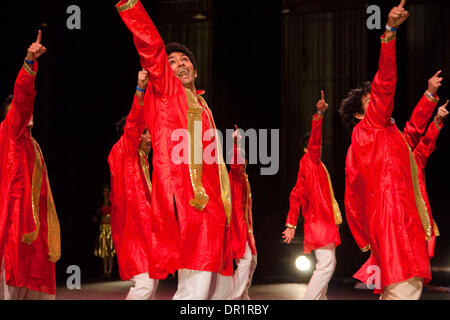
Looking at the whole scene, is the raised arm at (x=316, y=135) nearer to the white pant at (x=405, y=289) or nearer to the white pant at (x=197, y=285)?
the white pant at (x=405, y=289)

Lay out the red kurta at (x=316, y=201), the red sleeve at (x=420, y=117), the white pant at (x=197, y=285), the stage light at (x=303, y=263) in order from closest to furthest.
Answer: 1. the white pant at (x=197, y=285)
2. the red sleeve at (x=420, y=117)
3. the red kurta at (x=316, y=201)
4. the stage light at (x=303, y=263)

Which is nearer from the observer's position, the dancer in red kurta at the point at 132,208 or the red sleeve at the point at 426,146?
the dancer in red kurta at the point at 132,208

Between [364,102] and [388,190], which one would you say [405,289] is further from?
[364,102]

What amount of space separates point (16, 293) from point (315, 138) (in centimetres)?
267

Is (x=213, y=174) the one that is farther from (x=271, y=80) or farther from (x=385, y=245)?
(x=271, y=80)

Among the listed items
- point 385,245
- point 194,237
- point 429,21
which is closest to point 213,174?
point 194,237

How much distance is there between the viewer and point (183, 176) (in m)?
2.45

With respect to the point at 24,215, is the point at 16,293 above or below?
below

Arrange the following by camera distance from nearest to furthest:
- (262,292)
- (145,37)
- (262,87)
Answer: (145,37) < (262,292) < (262,87)

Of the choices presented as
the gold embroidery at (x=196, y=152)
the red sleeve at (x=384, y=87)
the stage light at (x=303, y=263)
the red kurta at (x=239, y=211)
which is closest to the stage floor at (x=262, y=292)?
the stage light at (x=303, y=263)

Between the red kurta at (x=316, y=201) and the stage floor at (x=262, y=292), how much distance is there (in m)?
1.13

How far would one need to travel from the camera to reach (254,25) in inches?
301

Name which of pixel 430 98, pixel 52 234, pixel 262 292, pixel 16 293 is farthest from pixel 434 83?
pixel 262 292

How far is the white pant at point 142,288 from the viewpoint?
12.2 feet
